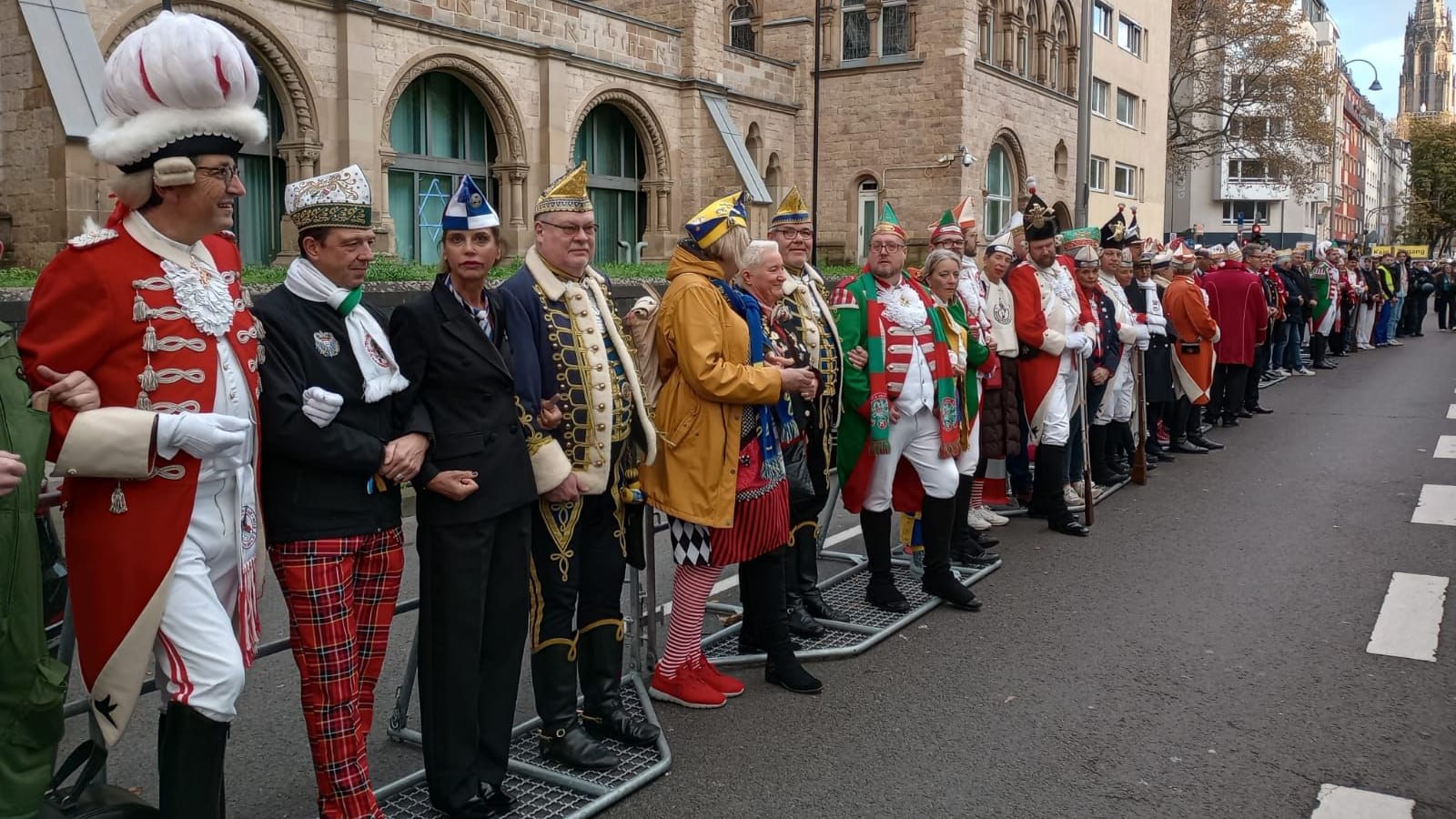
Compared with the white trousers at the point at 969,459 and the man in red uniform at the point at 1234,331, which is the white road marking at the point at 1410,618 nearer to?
the white trousers at the point at 969,459

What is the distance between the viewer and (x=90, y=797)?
10.1 ft

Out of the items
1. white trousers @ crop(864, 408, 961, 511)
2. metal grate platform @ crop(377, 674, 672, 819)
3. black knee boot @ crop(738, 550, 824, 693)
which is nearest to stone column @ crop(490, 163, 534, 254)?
white trousers @ crop(864, 408, 961, 511)

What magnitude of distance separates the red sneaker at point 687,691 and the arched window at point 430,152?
1775 cm

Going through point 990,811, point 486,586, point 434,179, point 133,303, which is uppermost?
point 434,179

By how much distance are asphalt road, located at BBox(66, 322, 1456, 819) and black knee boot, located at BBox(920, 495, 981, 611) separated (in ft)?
0.42

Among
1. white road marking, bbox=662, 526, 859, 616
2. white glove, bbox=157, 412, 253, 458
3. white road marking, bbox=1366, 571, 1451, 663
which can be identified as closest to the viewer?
white glove, bbox=157, 412, 253, 458

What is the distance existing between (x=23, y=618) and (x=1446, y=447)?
1329cm

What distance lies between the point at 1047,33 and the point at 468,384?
3881 centimetres

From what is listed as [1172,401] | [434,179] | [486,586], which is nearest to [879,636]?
[486,586]

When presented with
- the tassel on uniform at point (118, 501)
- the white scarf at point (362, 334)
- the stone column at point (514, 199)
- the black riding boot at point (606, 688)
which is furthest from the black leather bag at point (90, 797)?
the stone column at point (514, 199)

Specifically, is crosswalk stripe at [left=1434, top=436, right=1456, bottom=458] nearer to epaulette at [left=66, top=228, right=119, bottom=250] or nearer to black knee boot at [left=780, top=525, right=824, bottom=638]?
black knee boot at [left=780, top=525, right=824, bottom=638]

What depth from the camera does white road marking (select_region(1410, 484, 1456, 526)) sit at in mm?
8875

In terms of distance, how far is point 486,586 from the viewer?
12.8 ft

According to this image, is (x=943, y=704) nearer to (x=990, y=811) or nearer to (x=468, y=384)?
(x=990, y=811)
